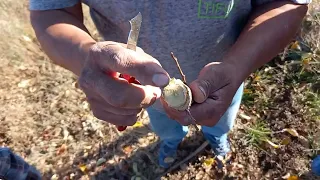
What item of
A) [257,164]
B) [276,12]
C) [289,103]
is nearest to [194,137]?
[257,164]

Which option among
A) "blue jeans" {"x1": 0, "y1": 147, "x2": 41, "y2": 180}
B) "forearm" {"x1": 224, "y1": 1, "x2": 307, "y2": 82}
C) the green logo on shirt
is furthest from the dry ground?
the green logo on shirt

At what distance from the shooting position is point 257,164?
2420 millimetres

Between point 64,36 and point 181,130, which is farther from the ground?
point 64,36

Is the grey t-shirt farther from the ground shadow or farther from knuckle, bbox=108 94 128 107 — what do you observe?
the ground shadow

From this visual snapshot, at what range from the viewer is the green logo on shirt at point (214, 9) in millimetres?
1235

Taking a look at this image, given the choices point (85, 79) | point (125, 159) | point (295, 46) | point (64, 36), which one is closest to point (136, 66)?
point (85, 79)

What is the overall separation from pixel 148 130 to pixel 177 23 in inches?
60.3

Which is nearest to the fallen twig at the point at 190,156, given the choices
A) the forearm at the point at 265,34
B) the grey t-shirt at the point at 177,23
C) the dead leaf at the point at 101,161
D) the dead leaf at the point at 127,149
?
the dead leaf at the point at 127,149

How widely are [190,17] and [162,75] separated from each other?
1.55 ft

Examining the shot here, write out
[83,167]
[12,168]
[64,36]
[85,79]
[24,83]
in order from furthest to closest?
[24,83], [83,167], [12,168], [64,36], [85,79]

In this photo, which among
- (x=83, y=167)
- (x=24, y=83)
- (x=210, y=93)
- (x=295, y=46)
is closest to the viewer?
(x=210, y=93)

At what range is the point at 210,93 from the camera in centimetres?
107

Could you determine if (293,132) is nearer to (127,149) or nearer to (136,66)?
(127,149)

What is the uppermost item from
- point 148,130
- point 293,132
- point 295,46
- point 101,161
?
point 295,46
